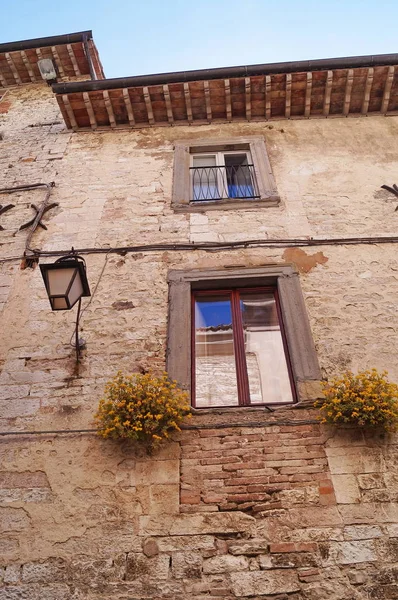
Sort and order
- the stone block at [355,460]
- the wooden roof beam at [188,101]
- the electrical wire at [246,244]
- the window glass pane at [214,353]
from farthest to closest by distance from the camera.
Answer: the wooden roof beam at [188,101] → the electrical wire at [246,244] → the window glass pane at [214,353] → the stone block at [355,460]

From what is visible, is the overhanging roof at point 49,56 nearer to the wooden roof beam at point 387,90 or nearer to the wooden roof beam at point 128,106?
the wooden roof beam at point 128,106

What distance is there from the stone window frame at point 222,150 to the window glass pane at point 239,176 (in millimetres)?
145

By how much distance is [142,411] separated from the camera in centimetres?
404

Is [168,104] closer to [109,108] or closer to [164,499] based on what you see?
[109,108]

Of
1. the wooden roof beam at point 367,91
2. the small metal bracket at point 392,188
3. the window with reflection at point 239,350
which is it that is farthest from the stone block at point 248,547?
the wooden roof beam at point 367,91

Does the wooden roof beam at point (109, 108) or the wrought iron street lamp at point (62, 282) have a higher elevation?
the wooden roof beam at point (109, 108)

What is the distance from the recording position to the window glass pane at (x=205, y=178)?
7.04m

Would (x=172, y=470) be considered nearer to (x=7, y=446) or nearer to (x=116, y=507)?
(x=116, y=507)

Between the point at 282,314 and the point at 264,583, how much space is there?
8.47ft

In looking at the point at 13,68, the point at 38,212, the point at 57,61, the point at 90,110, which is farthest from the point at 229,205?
the point at 13,68

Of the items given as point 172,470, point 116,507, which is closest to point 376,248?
point 172,470

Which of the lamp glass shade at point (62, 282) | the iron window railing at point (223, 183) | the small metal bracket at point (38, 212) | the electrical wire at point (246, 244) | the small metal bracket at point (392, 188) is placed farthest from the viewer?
the iron window railing at point (223, 183)

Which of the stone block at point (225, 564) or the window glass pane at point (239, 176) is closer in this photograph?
the stone block at point (225, 564)

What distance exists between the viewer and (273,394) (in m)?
4.60
